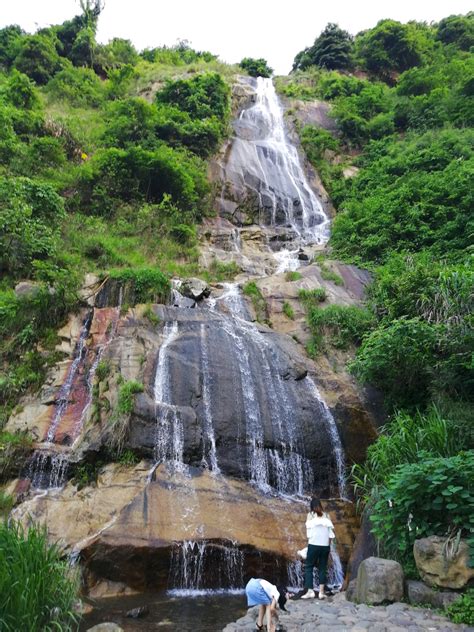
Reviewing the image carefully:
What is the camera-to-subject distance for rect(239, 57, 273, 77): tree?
119 ft

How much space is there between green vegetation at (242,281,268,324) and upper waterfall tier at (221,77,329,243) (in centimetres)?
Answer: 628

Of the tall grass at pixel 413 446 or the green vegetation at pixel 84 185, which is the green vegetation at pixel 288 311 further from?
the tall grass at pixel 413 446

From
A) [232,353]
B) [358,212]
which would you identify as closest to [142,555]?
[232,353]

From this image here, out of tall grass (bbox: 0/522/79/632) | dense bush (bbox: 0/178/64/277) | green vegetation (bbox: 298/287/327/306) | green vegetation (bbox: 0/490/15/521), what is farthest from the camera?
green vegetation (bbox: 298/287/327/306)

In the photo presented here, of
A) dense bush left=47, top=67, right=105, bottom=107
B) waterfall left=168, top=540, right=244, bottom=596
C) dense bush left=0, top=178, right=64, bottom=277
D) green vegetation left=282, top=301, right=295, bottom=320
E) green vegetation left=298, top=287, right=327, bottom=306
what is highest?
dense bush left=47, top=67, right=105, bottom=107

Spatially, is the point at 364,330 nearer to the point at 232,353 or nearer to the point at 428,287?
the point at 428,287

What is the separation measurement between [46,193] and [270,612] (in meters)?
14.3

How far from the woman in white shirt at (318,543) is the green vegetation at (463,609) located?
1.77 meters

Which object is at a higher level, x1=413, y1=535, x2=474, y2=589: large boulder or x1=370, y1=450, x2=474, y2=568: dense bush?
x1=370, y1=450, x2=474, y2=568: dense bush

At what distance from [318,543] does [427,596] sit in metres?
1.48

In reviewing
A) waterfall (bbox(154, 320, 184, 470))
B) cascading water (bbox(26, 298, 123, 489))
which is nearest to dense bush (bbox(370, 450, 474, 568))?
waterfall (bbox(154, 320, 184, 470))

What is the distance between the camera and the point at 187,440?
945 centimetres

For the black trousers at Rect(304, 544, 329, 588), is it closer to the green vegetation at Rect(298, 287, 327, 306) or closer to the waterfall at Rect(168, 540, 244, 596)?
the waterfall at Rect(168, 540, 244, 596)

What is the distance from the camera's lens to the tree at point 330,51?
36094mm
